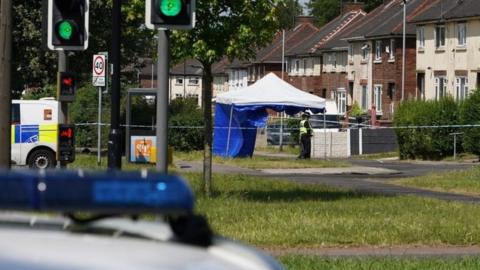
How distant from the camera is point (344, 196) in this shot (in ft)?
60.8

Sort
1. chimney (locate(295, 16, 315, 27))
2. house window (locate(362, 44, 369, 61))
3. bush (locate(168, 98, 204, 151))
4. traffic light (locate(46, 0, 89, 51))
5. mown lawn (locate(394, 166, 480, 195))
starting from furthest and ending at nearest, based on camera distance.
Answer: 1. chimney (locate(295, 16, 315, 27))
2. house window (locate(362, 44, 369, 61))
3. bush (locate(168, 98, 204, 151))
4. mown lawn (locate(394, 166, 480, 195))
5. traffic light (locate(46, 0, 89, 51))

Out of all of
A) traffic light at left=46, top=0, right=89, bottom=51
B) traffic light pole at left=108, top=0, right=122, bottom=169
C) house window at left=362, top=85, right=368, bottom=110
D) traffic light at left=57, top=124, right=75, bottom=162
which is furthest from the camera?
house window at left=362, top=85, right=368, bottom=110

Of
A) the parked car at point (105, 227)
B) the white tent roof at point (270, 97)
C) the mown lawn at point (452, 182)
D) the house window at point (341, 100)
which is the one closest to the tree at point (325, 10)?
the house window at point (341, 100)

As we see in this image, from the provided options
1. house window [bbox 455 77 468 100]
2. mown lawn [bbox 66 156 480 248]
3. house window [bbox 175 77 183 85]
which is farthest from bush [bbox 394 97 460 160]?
house window [bbox 175 77 183 85]

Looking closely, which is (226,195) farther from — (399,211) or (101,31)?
(101,31)

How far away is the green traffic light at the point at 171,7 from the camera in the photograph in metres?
10.1

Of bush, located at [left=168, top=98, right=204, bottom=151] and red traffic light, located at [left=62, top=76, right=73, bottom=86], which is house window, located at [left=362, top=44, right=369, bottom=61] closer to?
bush, located at [left=168, top=98, right=204, bottom=151]

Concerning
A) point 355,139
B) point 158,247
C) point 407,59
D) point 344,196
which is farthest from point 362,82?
point 158,247

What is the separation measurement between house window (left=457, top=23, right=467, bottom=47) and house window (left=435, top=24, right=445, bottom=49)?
6.61 feet

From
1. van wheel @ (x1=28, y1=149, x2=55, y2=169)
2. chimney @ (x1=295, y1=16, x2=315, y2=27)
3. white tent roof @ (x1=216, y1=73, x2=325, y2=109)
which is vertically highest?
chimney @ (x1=295, y1=16, x2=315, y2=27)

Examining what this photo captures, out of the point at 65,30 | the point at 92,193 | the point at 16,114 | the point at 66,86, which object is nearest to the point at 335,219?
the point at 66,86

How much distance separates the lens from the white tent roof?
37.8 metres

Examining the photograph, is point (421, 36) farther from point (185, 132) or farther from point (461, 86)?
point (185, 132)

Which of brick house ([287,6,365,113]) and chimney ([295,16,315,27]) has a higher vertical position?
chimney ([295,16,315,27])
